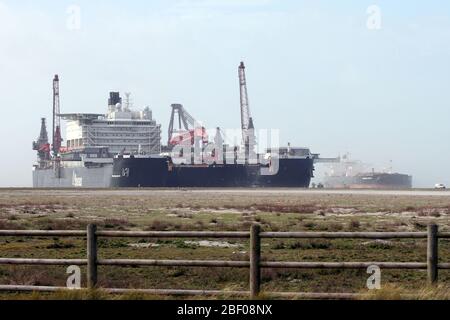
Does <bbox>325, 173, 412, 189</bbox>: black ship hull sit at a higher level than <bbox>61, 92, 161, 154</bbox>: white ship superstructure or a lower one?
lower

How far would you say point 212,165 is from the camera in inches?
5354

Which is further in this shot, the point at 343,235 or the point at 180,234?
the point at 180,234

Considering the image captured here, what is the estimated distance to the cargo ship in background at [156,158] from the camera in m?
134

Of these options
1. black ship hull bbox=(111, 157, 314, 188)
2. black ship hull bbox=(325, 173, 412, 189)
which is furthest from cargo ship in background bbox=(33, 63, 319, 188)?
black ship hull bbox=(325, 173, 412, 189)

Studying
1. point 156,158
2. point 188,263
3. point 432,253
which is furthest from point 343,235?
point 156,158

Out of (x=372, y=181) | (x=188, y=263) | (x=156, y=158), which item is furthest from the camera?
(x=372, y=181)

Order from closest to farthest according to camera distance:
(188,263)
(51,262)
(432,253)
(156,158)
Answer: (432,253) → (188,263) → (51,262) → (156,158)

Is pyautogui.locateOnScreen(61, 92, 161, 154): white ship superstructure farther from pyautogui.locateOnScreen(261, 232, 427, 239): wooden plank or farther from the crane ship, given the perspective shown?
pyautogui.locateOnScreen(261, 232, 427, 239): wooden plank

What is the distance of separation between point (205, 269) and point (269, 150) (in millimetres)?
128959

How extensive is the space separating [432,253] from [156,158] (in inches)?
4889

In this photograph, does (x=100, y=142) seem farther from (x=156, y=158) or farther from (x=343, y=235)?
(x=343, y=235)

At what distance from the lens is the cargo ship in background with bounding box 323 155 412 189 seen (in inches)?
7195
